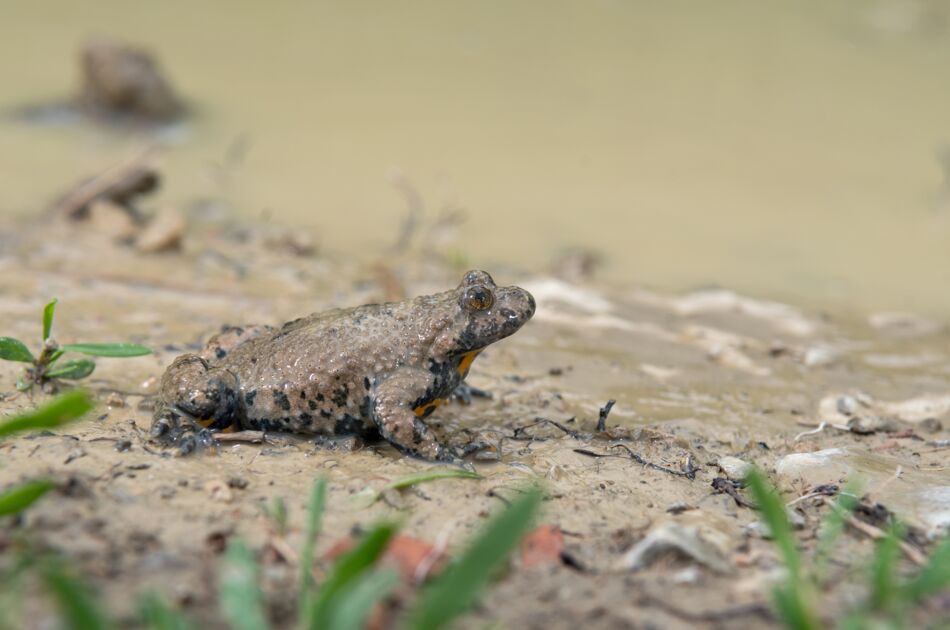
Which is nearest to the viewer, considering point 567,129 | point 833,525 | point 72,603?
point 72,603

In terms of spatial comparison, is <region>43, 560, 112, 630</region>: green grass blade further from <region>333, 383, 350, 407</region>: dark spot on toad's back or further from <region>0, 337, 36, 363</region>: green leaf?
<region>0, 337, 36, 363</region>: green leaf

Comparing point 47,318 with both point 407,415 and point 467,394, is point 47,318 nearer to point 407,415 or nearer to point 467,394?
point 407,415

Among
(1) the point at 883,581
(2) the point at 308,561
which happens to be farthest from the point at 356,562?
(1) the point at 883,581

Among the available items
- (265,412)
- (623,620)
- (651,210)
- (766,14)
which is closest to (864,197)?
(651,210)

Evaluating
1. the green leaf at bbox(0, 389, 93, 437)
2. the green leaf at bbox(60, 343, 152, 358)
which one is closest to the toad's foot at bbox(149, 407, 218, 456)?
the green leaf at bbox(60, 343, 152, 358)

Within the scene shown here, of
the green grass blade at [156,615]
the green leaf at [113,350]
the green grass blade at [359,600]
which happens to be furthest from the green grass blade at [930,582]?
the green leaf at [113,350]

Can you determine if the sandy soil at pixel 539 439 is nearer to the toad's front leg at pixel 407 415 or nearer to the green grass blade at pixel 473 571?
the toad's front leg at pixel 407 415
